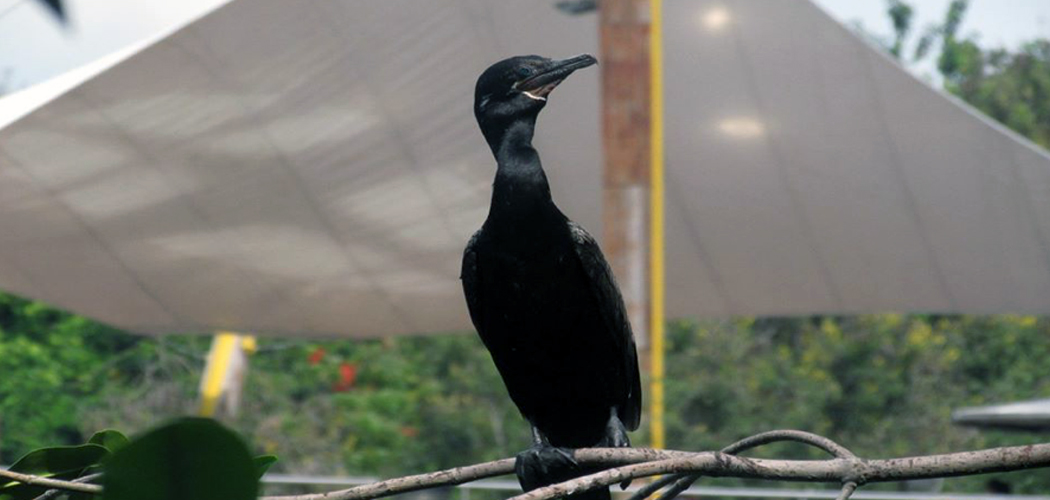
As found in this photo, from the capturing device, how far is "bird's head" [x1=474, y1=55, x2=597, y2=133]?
1.73 meters

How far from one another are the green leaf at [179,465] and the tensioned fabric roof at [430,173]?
6.26 m

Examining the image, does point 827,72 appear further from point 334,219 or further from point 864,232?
point 334,219

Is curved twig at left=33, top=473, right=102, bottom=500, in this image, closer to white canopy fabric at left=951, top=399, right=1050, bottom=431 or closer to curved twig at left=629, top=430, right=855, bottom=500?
curved twig at left=629, top=430, right=855, bottom=500

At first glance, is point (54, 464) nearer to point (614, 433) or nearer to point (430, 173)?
point (614, 433)

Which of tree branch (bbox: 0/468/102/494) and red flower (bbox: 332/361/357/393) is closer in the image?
tree branch (bbox: 0/468/102/494)

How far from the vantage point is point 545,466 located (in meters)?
1.93

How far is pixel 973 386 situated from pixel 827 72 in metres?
7.12

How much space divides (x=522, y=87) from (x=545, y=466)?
0.48 m

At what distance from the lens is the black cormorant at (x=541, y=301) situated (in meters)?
1.74

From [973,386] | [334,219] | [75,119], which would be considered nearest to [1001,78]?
[973,386]

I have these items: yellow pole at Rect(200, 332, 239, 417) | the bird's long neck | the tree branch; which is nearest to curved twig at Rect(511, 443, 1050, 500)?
the tree branch

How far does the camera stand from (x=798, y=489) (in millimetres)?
8672

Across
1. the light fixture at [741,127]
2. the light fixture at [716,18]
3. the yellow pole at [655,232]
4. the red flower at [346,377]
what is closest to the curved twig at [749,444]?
the yellow pole at [655,232]

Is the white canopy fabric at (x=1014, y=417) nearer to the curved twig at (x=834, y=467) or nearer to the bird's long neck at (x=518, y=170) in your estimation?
the bird's long neck at (x=518, y=170)
